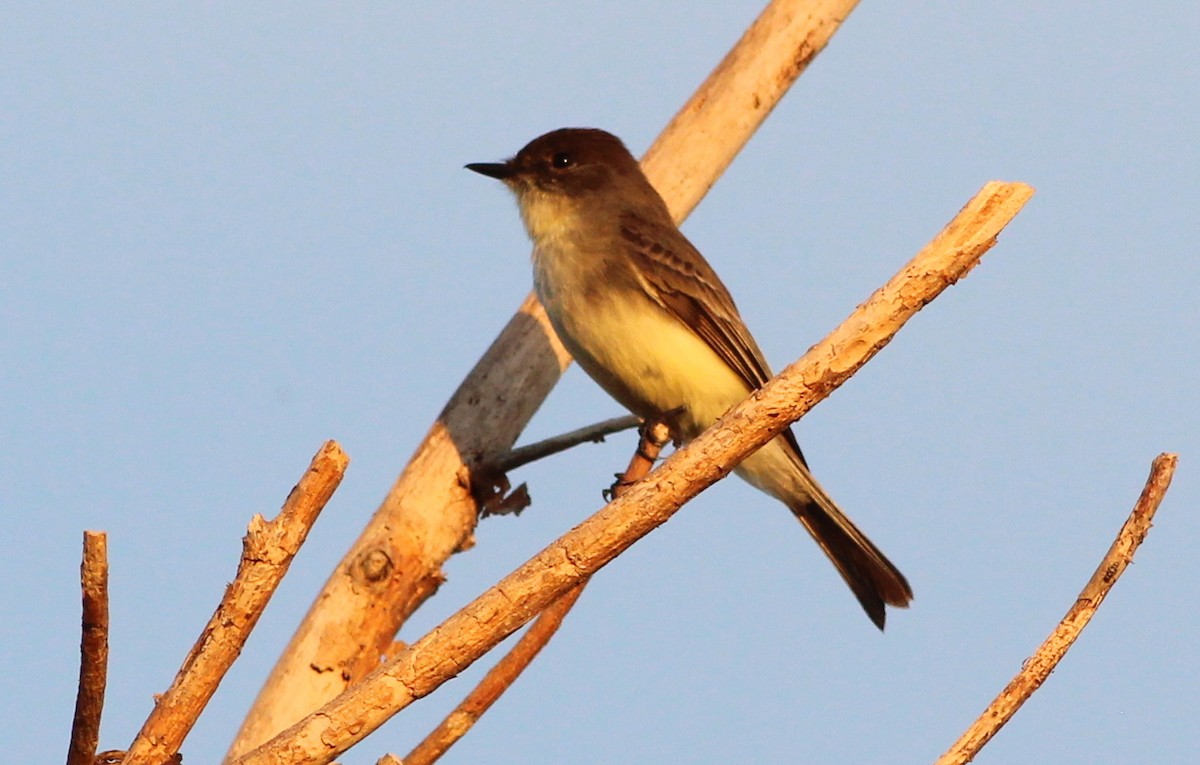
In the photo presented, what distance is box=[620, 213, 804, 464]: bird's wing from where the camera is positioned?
296 inches

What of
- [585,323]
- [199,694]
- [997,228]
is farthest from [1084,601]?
[585,323]

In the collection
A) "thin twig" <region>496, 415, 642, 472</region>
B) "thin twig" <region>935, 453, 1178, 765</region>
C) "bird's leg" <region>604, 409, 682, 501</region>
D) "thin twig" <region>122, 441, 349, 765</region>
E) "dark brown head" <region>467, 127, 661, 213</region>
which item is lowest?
"thin twig" <region>935, 453, 1178, 765</region>

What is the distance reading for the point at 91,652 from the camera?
401 centimetres

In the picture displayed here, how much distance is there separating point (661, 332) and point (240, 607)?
3.47m

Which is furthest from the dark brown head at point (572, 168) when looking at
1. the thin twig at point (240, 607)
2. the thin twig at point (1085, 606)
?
the thin twig at point (1085, 606)

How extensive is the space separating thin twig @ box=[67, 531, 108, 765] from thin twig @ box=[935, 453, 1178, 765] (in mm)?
2335

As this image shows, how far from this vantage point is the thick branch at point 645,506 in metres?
4.16

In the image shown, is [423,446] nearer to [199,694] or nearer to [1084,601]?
[199,694]

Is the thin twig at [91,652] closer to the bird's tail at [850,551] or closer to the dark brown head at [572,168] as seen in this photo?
the bird's tail at [850,551]

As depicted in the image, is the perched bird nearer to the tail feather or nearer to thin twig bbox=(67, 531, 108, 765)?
the tail feather

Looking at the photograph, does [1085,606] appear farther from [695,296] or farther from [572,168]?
[572,168]

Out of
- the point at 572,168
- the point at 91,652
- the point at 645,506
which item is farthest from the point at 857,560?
the point at 91,652

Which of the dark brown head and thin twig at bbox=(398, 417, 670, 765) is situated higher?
the dark brown head

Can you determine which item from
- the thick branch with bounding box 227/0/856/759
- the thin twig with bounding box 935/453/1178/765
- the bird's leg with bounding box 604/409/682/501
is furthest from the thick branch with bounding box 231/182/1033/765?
the thick branch with bounding box 227/0/856/759
